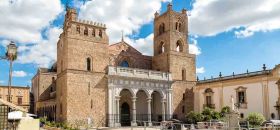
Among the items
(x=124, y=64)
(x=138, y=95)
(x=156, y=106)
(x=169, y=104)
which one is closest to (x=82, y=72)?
(x=124, y=64)

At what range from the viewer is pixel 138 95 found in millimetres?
40125

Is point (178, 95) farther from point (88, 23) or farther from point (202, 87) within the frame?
point (88, 23)

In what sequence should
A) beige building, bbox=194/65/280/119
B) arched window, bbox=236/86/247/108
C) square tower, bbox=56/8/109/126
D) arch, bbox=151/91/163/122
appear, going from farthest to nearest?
1. arch, bbox=151/91/163/122
2. arched window, bbox=236/86/247/108
3. beige building, bbox=194/65/280/119
4. square tower, bbox=56/8/109/126

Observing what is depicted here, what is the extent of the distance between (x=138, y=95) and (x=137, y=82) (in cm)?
443

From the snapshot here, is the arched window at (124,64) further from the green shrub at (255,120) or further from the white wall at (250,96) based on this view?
the green shrub at (255,120)

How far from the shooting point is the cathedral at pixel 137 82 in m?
32.3

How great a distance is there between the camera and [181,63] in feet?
134

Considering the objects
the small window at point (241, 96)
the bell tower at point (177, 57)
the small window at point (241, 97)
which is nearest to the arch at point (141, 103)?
the bell tower at point (177, 57)

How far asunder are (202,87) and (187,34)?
7.70 m

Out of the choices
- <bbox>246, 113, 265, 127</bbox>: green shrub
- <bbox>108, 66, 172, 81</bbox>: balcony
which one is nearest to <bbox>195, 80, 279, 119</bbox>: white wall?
<bbox>246, 113, 265, 127</bbox>: green shrub

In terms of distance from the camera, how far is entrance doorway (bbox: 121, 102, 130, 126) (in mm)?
37656

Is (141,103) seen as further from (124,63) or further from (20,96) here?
Result: (20,96)

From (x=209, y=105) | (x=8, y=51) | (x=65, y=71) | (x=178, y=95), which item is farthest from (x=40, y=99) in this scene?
(x=8, y=51)

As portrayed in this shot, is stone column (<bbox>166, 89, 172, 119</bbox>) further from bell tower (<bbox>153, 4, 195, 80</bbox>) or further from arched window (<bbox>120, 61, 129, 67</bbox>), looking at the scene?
arched window (<bbox>120, 61, 129, 67</bbox>)
